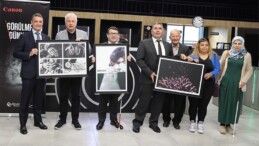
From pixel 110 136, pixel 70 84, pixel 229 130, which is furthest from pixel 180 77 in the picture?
pixel 70 84

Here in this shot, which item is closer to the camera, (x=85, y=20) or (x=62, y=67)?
(x=62, y=67)

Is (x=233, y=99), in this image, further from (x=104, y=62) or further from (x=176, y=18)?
(x=176, y=18)

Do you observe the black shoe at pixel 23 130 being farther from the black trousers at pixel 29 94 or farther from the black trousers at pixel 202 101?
the black trousers at pixel 202 101

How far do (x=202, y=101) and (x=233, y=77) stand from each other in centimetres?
60

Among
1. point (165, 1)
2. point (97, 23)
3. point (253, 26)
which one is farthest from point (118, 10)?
point (253, 26)

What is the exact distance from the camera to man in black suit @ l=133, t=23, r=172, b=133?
539 cm

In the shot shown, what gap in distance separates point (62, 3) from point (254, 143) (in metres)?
10.9

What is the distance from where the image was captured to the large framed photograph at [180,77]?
544cm

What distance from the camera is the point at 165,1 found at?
50.5 ft

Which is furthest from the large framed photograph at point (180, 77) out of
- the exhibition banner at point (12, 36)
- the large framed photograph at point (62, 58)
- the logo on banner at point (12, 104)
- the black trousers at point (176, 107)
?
the logo on banner at point (12, 104)

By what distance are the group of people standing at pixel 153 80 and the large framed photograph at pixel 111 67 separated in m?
0.15

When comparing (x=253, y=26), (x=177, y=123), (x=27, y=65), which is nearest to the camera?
(x=27, y=65)

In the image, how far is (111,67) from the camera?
5.39 meters

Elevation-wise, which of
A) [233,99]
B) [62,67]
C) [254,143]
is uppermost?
[62,67]
